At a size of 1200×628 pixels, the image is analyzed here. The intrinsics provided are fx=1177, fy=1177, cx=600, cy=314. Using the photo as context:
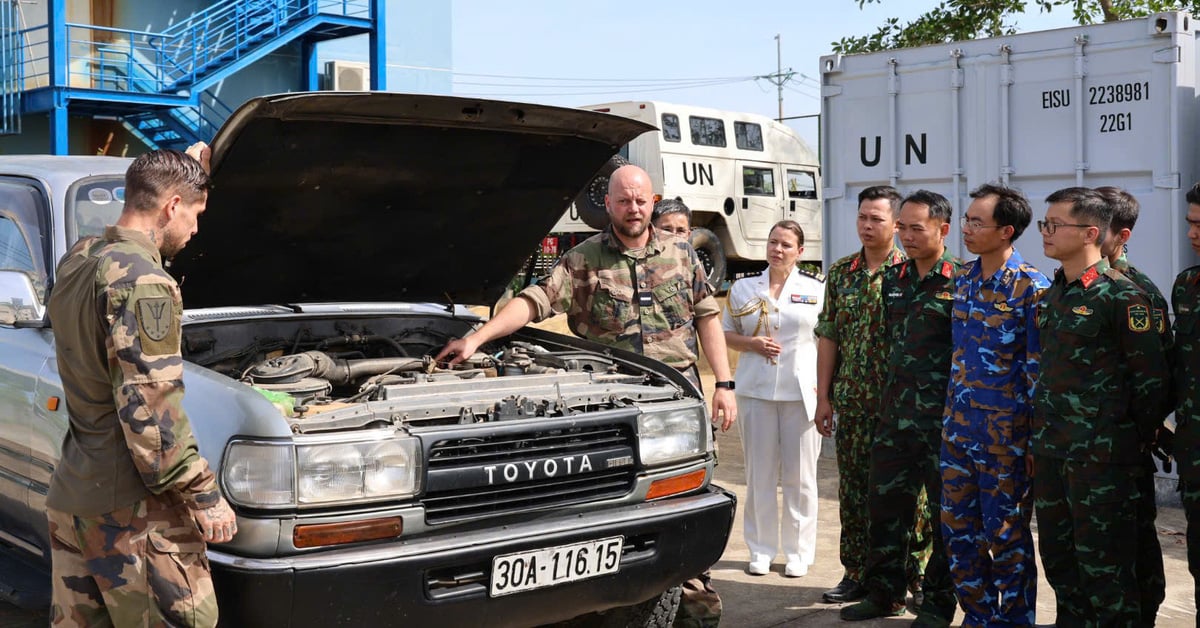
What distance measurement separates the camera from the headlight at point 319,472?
10.1 feet

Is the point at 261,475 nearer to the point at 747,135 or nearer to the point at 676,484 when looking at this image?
the point at 676,484

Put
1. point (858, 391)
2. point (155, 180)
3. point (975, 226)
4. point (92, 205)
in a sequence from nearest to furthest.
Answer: point (155, 180), point (92, 205), point (975, 226), point (858, 391)

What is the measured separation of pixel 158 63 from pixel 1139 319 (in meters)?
15.8

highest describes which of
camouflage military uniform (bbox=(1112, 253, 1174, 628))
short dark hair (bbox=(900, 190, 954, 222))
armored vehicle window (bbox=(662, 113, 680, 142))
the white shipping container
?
armored vehicle window (bbox=(662, 113, 680, 142))

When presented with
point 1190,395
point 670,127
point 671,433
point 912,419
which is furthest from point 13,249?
point 670,127

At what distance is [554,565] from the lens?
3.38 m

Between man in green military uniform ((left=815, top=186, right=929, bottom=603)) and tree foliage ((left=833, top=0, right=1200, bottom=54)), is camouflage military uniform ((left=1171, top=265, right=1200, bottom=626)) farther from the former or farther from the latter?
tree foliage ((left=833, top=0, right=1200, bottom=54))

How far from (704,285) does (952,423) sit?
1.13 m

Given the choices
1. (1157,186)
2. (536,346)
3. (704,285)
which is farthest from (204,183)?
(1157,186)

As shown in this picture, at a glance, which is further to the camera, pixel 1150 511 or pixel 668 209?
pixel 668 209

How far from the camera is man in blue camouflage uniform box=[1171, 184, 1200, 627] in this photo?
3.83 metres

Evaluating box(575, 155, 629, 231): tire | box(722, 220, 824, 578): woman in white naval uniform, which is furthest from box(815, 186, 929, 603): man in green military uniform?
box(575, 155, 629, 231): tire

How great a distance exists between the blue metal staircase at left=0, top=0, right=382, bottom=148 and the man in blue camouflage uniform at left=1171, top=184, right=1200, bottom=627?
14458 mm

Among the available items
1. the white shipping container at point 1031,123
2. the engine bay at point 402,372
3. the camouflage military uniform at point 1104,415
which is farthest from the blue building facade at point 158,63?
the camouflage military uniform at point 1104,415
